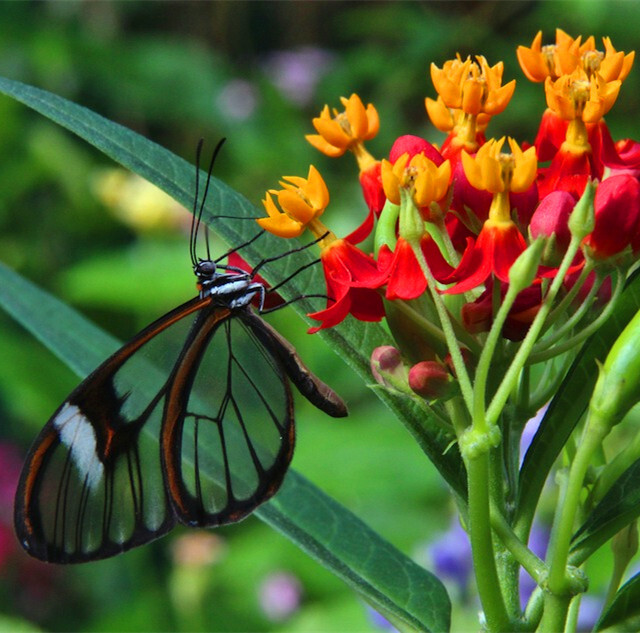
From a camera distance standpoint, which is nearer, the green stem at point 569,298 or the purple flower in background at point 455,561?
the green stem at point 569,298

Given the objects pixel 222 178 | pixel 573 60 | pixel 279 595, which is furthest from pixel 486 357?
pixel 222 178

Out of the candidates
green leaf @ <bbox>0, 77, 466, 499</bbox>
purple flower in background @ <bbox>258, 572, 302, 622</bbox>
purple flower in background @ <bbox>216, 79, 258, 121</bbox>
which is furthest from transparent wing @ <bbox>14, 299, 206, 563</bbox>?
purple flower in background @ <bbox>216, 79, 258, 121</bbox>

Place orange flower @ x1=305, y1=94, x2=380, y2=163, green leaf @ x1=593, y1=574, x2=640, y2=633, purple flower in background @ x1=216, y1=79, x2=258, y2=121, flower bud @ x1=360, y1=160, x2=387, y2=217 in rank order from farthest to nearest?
A: purple flower in background @ x1=216, y1=79, x2=258, y2=121 < orange flower @ x1=305, y1=94, x2=380, y2=163 < flower bud @ x1=360, y1=160, x2=387, y2=217 < green leaf @ x1=593, y1=574, x2=640, y2=633

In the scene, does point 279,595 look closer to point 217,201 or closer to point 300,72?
point 217,201

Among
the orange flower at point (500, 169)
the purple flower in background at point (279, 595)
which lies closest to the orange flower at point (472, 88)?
the orange flower at point (500, 169)

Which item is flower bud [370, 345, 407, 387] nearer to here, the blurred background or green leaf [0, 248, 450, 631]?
green leaf [0, 248, 450, 631]

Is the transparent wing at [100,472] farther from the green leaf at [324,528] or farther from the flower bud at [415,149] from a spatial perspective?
the flower bud at [415,149]
